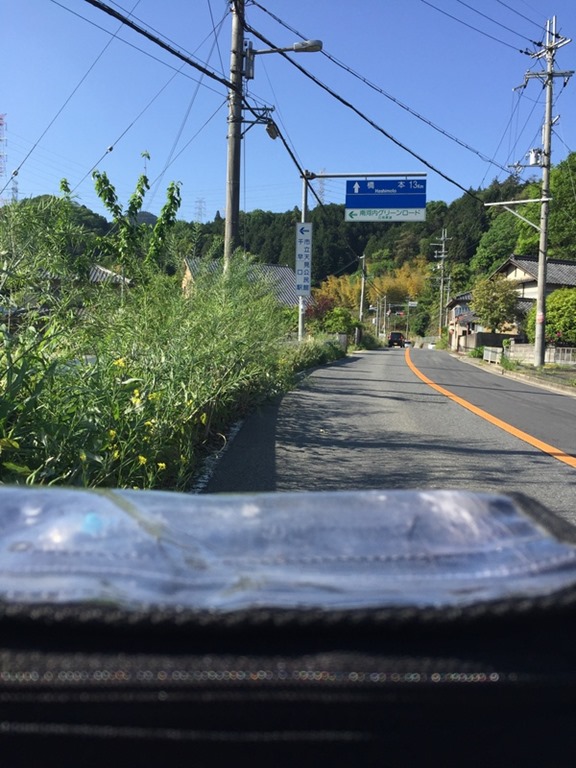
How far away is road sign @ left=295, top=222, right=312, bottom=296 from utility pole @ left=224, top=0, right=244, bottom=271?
27.8 feet

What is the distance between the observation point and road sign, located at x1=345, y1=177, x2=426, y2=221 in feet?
59.4

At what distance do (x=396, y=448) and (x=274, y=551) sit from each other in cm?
585

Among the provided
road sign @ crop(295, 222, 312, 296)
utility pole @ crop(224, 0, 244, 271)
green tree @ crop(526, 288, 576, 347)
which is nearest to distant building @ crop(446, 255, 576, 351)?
green tree @ crop(526, 288, 576, 347)

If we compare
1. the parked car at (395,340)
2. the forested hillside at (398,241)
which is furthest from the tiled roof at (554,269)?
the parked car at (395,340)

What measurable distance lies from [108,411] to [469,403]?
30.5 ft

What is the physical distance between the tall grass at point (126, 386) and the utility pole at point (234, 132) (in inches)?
167

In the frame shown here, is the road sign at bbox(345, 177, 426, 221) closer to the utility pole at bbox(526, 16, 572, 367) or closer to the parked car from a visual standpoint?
the utility pole at bbox(526, 16, 572, 367)

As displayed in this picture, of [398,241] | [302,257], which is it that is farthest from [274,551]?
[398,241]

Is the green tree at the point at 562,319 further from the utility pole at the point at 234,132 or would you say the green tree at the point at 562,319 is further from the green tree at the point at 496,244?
the green tree at the point at 496,244

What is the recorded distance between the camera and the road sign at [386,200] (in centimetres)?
1811

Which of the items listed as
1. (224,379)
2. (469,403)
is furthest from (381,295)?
(224,379)

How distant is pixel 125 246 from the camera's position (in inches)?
341

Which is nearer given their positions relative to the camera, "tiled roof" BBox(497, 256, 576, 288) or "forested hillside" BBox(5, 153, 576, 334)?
"forested hillside" BBox(5, 153, 576, 334)

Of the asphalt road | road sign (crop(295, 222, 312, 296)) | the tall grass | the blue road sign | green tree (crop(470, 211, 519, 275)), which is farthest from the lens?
green tree (crop(470, 211, 519, 275))
